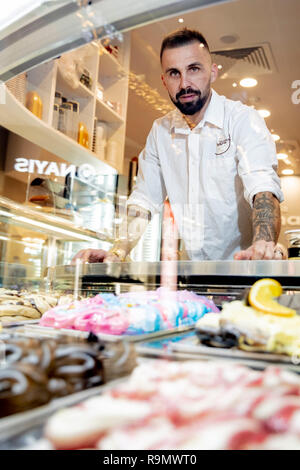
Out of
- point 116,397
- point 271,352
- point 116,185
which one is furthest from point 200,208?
point 116,185

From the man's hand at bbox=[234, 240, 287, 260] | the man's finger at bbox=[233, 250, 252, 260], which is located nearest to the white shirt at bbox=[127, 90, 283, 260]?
the man's hand at bbox=[234, 240, 287, 260]

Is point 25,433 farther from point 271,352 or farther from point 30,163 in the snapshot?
point 30,163

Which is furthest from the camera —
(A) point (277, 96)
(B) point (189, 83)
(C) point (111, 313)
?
(A) point (277, 96)

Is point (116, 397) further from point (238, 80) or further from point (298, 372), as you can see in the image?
point (238, 80)

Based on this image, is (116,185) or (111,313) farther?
(116,185)

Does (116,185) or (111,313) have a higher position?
(116,185)

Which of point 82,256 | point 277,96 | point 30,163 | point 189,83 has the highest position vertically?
point 277,96

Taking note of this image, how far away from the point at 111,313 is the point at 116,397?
1.30 feet

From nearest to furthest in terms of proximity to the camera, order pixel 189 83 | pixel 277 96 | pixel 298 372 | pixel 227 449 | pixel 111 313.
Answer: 1. pixel 227 449
2. pixel 298 372
3. pixel 111 313
4. pixel 189 83
5. pixel 277 96

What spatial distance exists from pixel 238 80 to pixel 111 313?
5.59ft

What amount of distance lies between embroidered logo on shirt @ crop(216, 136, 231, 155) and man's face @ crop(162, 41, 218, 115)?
0.22 metres

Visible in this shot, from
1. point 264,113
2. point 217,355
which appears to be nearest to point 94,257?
point 217,355

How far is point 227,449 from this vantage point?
39 centimetres

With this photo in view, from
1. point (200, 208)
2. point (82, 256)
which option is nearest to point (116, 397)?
point (82, 256)
